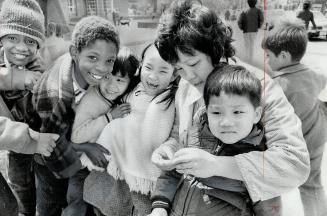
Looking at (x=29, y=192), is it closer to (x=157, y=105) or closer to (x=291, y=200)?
(x=157, y=105)

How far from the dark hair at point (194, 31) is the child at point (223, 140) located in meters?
0.11

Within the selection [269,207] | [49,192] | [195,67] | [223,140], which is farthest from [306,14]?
[49,192]

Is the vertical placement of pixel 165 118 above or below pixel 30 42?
below

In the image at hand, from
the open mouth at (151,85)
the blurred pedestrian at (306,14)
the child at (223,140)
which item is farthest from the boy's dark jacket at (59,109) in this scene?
the blurred pedestrian at (306,14)

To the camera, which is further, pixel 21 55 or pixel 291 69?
pixel 21 55

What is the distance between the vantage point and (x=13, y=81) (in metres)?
2.73

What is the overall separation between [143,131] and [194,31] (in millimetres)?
598

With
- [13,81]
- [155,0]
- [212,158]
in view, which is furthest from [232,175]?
[13,81]

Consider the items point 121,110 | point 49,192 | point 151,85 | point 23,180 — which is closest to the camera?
point 151,85

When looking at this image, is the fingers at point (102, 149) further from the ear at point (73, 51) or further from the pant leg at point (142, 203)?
the ear at point (73, 51)

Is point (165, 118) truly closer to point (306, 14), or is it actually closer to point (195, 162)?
point (195, 162)

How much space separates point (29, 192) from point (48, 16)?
1199 millimetres

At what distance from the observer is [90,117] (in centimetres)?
251

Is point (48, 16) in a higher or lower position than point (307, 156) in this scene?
higher
